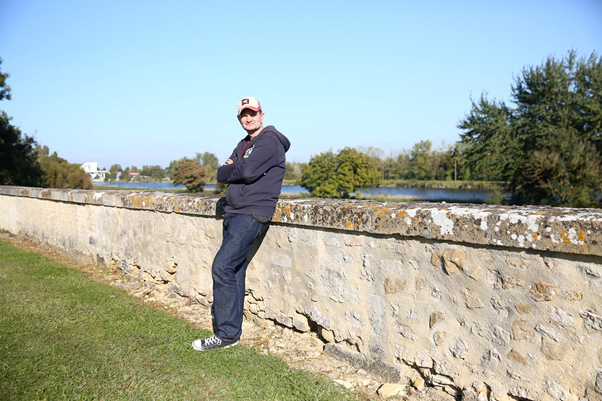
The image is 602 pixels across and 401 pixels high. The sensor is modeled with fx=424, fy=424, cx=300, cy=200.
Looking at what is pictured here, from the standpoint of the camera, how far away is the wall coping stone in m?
2.12

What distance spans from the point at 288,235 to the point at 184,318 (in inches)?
57.2

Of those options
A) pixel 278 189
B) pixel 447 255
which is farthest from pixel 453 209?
pixel 278 189

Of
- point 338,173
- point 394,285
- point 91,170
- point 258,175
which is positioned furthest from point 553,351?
point 91,170

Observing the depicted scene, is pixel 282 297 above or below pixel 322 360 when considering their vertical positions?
above

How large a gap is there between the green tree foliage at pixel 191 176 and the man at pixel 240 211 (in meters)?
65.2

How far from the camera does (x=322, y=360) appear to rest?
320 cm

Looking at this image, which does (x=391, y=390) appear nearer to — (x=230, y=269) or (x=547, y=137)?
(x=230, y=269)

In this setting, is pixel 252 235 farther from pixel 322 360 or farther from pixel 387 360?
pixel 387 360

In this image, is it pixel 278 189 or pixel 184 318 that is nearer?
pixel 278 189

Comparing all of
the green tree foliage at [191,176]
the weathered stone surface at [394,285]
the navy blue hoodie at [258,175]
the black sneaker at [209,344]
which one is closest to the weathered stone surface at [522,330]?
the weathered stone surface at [394,285]

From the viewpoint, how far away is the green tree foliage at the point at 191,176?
6744 cm

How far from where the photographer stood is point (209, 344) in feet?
10.8

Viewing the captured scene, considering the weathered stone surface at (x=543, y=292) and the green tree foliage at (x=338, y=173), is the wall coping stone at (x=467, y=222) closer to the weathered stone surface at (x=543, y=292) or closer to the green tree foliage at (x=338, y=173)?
the weathered stone surface at (x=543, y=292)

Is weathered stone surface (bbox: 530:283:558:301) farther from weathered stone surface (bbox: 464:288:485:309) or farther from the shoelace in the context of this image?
the shoelace
